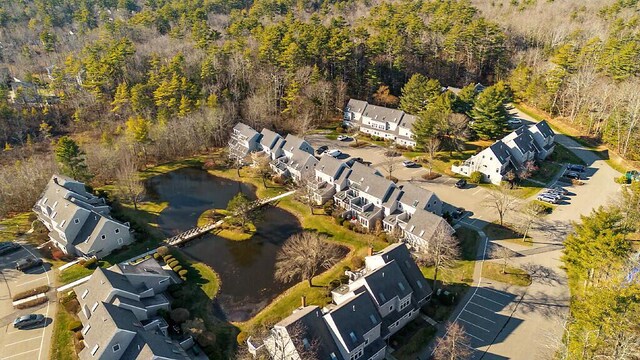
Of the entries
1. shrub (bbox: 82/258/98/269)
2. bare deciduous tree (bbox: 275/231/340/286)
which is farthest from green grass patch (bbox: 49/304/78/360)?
bare deciduous tree (bbox: 275/231/340/286)

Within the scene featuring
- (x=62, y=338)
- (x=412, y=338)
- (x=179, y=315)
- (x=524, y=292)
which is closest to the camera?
(x=412, y=338)

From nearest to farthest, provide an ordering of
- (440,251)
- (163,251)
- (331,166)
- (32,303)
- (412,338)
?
(412,338) < (32,303) < (440,251) < (163,251) < (331,166)

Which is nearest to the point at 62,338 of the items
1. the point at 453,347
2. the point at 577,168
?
the point at 453,347

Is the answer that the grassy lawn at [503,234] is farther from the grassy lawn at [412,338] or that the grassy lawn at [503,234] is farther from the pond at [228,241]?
the pond at [228,241]

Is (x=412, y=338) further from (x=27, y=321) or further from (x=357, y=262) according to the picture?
(x=27, y=321)

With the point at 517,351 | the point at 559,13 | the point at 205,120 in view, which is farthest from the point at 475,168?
the point at 559,13

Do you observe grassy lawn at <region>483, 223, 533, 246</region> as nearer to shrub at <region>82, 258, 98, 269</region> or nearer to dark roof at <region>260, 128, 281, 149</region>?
dark roof at <region>260, 128, 281, 149</region>
